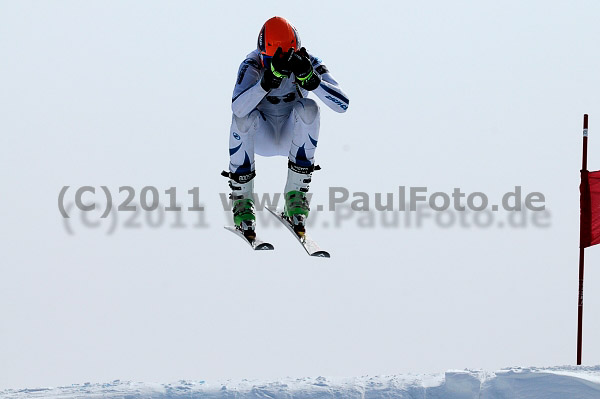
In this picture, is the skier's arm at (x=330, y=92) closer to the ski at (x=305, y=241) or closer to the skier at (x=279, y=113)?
the skier at (x=279, y=113)

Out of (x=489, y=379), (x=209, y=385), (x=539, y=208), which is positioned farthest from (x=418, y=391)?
(x=539, y=208)

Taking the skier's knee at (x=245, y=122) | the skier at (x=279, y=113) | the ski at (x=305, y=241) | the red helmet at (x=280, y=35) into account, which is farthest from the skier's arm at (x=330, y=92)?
the ski at (x=305, y=241)

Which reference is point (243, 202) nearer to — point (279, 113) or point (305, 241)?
point (305, 241)

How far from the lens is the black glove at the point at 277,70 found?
11008mm

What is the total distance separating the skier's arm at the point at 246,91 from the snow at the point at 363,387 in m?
3.19

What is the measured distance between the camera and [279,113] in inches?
478

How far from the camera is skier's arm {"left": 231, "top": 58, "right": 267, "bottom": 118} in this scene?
37.3ft

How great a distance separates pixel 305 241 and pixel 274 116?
1613mm

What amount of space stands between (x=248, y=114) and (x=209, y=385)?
129 inches

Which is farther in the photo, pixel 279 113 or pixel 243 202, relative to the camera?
pixel 243 202

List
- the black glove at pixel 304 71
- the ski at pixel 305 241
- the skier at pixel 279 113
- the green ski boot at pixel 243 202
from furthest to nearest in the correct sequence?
the green ski boot at pixel 243 202
the ski at pixel 305 241
the skier at pixel 279 113
the black glove at pixel 304 71

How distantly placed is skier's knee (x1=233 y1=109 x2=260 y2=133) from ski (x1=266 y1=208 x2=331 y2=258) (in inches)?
59.9

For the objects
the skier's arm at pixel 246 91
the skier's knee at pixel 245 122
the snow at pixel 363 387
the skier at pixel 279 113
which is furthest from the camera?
the skier's knee at pixel 245 122

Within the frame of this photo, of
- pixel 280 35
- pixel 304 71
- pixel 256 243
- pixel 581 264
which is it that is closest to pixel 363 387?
pixel 256 243
